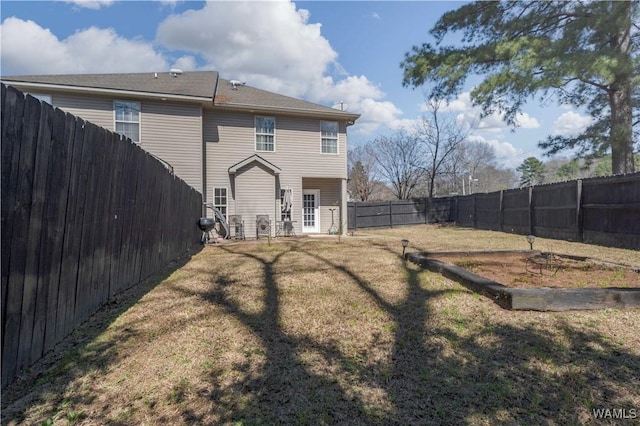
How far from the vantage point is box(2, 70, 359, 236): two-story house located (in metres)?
11.5

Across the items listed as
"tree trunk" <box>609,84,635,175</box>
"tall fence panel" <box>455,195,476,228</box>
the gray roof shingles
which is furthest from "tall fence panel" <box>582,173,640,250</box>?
the gray roof shingles

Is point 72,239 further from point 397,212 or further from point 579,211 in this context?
point 397,212

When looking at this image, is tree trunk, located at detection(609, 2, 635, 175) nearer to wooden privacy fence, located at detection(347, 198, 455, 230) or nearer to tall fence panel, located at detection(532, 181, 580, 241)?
tall fence panel, located at detection(532, 181, 580, 241)

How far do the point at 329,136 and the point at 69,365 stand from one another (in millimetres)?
13108

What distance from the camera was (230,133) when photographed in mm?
13188

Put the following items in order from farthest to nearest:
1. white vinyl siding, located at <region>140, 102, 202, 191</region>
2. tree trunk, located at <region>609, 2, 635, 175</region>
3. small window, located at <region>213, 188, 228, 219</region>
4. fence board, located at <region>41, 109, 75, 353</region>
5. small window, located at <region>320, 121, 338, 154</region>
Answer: small window, located at <region>320, 121, 338, 154</region>, small window, located at <region>213, 188, 228, 219</region>, white vinyl siding, located at <region>140, 102, 202, 191</region>, tree trunk, located at <region>609, 2, 635, 175</region>, fence board, located at <region>41, 109, 75, 353</region>

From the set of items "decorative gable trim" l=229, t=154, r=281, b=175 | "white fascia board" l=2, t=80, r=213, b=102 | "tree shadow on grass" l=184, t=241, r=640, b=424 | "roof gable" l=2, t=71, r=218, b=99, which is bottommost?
"tree shadow on grass" l=184, t=241, r=640, b=424

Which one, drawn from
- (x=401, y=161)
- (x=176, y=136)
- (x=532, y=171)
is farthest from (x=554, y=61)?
(x=532, y=171)

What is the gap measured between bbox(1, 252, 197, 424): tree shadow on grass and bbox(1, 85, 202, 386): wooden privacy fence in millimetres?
72

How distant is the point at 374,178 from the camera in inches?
1248

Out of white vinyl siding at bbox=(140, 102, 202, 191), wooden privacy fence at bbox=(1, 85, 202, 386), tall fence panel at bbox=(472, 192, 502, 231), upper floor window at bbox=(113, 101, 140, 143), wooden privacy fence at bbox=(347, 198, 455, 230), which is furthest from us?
wooden privacy fence at bbox=(347, 198, 455, 230)

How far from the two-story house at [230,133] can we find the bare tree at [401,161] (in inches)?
555

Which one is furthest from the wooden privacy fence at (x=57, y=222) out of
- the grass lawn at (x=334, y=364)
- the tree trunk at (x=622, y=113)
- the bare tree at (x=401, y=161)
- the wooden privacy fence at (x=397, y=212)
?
the bare tree at (x=401, y=161)

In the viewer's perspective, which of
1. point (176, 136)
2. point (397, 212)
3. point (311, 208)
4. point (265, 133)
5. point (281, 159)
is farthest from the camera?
point (397, 212)
